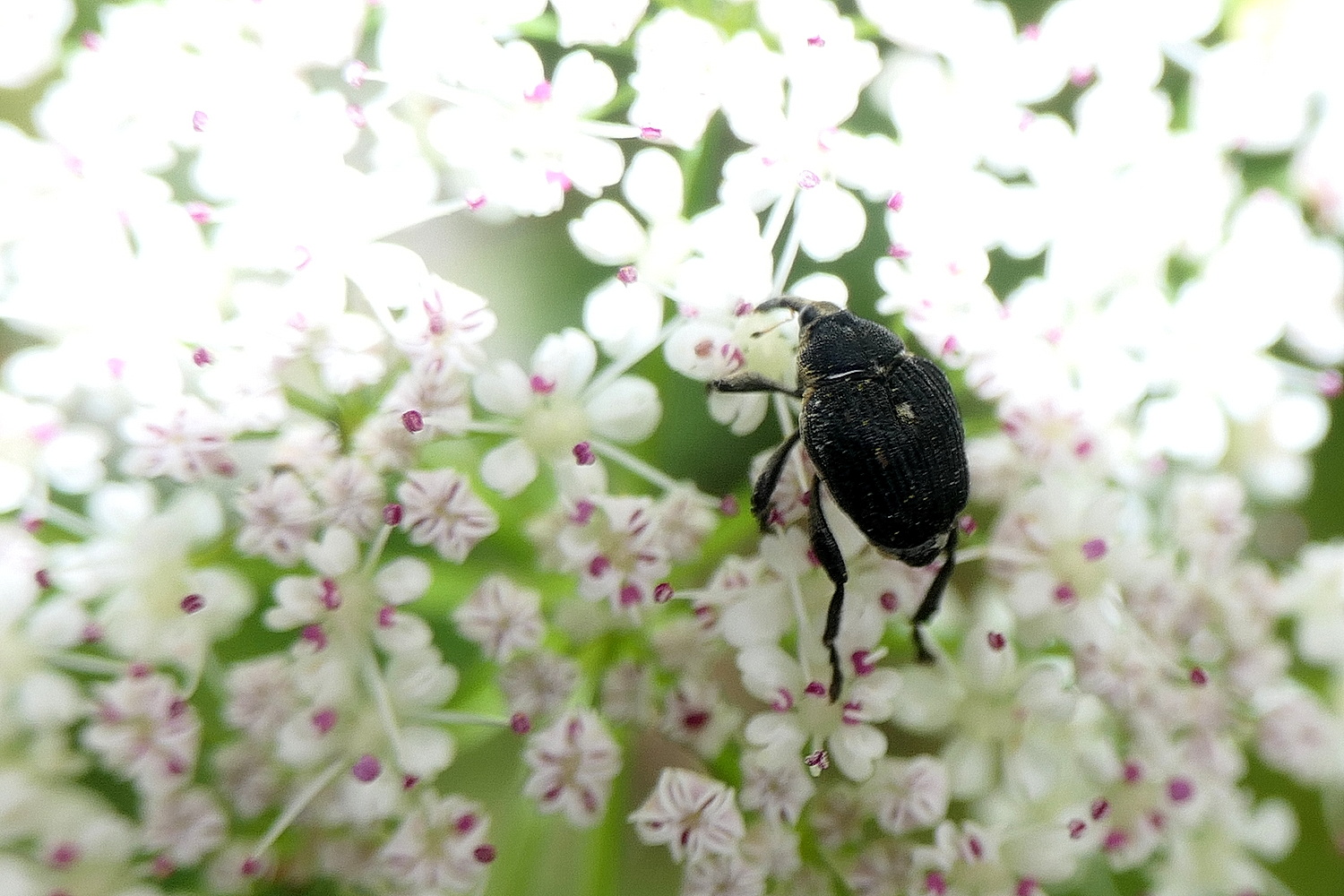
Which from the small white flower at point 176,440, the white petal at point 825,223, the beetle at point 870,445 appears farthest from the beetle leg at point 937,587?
the small white flower at point 176,440

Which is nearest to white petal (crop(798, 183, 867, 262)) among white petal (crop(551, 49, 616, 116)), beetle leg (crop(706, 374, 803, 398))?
beetle leg (crop(706, 374, 803, 398))

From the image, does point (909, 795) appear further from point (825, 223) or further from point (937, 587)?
point (825, 223)

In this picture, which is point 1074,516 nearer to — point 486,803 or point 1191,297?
point 1191,297

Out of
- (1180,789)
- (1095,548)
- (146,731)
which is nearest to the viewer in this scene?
(146,731)

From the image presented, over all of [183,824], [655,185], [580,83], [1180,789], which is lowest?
[1180,789]

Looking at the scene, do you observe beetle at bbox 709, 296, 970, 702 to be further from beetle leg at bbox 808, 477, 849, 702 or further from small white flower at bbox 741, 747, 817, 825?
small white flower at bbox 741, 747, 817, 825

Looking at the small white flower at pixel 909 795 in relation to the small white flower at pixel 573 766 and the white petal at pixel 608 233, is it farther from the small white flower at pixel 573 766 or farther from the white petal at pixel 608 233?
the white petal at pixel 608 233

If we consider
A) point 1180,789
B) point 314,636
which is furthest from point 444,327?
point 1180,789
